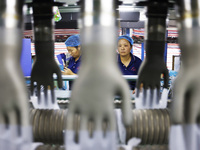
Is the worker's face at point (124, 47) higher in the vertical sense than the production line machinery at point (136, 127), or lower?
higher

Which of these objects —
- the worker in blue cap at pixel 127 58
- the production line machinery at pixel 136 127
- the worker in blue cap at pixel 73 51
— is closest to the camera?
the production line machinery at pixel 136 127

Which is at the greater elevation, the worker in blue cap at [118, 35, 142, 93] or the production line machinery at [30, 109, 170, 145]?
the worker in blue cap at [118, 35, 142, 93]

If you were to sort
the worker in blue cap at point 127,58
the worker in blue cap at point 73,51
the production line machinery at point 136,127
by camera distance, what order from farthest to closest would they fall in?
the worker in blue cap at point 127,58 → the worker in blue cap at point 73,51 → the production line machinery at point 136,127

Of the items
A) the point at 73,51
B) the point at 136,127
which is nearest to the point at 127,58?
the point at 73,51

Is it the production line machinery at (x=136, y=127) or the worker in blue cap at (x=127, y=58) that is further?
the worker in blue cap at (x=127, y=58)

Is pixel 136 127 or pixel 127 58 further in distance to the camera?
pixel 127 58

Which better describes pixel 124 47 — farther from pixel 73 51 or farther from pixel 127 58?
pixel 73 51

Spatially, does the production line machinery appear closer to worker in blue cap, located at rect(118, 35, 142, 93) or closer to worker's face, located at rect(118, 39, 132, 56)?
worker in blue cap, located at rect(118, 35, 142, 93)

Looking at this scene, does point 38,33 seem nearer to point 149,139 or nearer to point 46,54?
point 46,54

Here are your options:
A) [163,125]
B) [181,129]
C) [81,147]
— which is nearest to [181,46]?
[181,129]

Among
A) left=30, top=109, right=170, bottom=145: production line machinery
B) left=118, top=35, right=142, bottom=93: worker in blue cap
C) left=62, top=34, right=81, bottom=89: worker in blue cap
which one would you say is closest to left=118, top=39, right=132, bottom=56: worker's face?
left=118, top=35, right=142, bottom=93: worker in blue cap

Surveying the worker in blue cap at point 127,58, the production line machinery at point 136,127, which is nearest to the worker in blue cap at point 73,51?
the worker in blue cap at point 127,58

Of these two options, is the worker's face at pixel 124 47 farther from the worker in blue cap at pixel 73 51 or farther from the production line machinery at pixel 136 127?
the production line machinery at pixel 136 127

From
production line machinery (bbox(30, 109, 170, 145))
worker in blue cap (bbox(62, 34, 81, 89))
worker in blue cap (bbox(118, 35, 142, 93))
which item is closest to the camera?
production line machinery (bbox(30, 109, 170, 145))
